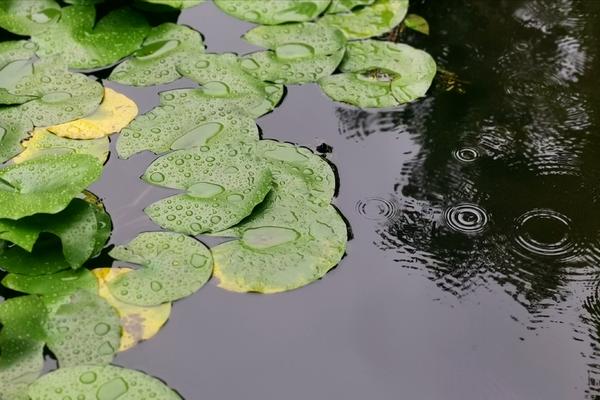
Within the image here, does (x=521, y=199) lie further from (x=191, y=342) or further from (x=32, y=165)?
(x=32, y=165)

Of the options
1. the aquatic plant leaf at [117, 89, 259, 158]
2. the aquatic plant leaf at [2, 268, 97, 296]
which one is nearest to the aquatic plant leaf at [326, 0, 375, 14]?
the aquatic plant leaf at [117, 89, 259, 158]

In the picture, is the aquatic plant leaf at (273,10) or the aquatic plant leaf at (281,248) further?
the aquatic plant leaf at (273,10)

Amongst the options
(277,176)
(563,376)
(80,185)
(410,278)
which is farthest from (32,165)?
(563,376)

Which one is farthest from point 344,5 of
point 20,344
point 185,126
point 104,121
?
point 20,344

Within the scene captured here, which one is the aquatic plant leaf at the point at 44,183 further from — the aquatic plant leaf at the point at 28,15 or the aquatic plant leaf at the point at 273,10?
the aquatic plant leaf at the point at 273,10

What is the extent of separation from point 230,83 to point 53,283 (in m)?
0.62

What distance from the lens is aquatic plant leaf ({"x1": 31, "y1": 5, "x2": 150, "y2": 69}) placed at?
1.63 meters

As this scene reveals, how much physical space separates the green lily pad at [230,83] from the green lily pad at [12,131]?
0.37 m

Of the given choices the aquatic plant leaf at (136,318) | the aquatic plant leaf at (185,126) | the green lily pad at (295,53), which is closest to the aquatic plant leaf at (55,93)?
the aquatic plant leaf at (185,126)

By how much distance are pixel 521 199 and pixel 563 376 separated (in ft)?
1.25

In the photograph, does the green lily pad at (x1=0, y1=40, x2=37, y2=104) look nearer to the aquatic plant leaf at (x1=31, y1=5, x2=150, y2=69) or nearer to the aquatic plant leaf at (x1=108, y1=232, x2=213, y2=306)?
the aquatic plant leaf at (x1=31, y1=5, x2=150, y2=69)

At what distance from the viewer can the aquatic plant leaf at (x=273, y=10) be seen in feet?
5.79

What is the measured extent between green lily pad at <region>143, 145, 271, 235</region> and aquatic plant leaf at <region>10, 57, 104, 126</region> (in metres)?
0.26

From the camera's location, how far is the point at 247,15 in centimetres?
177
